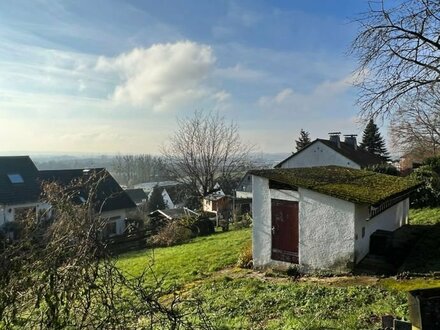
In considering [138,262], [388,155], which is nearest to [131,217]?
[138,262]

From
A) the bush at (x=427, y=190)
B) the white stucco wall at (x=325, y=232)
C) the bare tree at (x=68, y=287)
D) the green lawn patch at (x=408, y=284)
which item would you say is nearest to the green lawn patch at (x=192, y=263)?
the white stucco wall at (x=325, y=232)

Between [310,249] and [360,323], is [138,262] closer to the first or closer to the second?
[310,249]

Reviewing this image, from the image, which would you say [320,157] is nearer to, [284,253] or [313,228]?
Result: [284,253]

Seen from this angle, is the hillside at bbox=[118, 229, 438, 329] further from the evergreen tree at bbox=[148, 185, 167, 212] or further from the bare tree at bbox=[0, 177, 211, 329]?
the evergreen tree at bbox=[148, 185, 167, 212]

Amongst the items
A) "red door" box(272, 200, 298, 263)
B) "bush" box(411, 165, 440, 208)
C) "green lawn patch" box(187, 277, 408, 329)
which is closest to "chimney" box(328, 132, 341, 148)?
"bush" box(411, 165, 440, 208)

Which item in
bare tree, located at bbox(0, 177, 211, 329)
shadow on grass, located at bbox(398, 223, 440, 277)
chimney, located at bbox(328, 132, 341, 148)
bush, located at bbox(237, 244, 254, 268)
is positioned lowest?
bush, located at bbox(237, 244, 254, 268)

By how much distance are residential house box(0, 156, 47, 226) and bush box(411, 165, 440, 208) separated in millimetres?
23209

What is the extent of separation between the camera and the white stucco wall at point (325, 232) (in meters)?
9.53

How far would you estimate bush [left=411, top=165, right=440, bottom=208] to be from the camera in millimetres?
18719

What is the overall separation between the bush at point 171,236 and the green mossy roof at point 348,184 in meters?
11.1

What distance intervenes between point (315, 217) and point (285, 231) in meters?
1.10

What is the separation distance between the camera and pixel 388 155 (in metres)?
48.9

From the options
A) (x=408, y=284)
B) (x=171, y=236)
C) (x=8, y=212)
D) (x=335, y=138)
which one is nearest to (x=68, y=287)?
(x=408, y=284)

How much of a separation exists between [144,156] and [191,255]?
94851 mm
